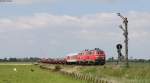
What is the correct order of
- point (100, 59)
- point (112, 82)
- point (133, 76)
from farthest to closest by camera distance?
point (100, 59) → point (133, 76) → point (112, 82)

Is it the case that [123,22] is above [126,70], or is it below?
above

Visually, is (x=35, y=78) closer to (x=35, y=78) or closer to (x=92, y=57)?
(x=35, y=78)

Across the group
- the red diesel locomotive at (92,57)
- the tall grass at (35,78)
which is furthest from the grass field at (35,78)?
the red diesel locomotive at (92,57)

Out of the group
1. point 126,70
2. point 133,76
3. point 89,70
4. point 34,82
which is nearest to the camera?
point 133,76

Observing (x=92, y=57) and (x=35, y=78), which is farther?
(x=92, y=57)

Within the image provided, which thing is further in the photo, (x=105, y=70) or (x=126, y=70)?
(x=105, y=70)

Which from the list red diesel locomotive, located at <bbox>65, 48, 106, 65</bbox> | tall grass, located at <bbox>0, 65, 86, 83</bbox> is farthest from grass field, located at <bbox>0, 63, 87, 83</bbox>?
red diesel locomotive, located at <bbox>65, 48, 106, 65</bbox>

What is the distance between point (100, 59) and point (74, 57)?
81.9 feet

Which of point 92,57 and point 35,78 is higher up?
point 92,57

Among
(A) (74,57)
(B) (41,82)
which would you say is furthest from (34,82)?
(A) (74,57)

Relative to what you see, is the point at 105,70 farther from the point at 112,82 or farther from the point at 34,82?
the point at 112,82

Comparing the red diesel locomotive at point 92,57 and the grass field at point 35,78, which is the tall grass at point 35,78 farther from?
the red diesel locomotive at point 92,57

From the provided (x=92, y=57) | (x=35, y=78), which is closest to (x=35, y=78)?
(x=35, y=78)

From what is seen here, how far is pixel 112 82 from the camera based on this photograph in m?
50.1
